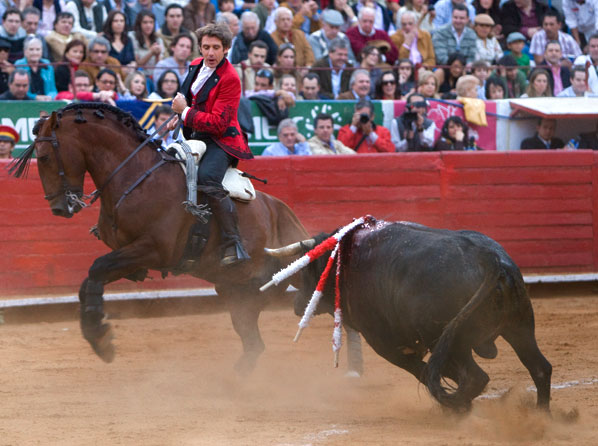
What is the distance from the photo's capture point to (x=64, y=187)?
618 centimetres

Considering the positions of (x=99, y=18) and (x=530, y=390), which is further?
(x=99, y=18)

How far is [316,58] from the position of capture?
11.8 m

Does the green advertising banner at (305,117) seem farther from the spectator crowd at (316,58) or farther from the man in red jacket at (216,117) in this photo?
the man in red jacket at (216,117)

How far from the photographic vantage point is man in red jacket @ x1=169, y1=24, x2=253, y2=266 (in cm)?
623

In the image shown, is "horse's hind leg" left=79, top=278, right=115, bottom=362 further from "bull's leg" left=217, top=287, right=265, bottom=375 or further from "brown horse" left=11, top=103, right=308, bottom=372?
"bull's leg" left=217, top=287, right=265, bottom=375

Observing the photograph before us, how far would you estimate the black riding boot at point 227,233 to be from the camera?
20.8ft

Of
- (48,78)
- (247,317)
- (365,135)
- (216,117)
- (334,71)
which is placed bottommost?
(247,317)

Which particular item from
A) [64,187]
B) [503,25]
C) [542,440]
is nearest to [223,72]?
[64,187]

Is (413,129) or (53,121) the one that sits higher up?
(53,121)

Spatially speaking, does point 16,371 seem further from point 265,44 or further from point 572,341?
point 265,44

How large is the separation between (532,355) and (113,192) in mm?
2932

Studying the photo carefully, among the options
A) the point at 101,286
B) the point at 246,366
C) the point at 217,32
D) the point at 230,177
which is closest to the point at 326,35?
the point at 230,177

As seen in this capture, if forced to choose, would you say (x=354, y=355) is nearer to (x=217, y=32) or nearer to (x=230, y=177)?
(x=230, y=177)

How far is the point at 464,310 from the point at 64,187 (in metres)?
2.96
